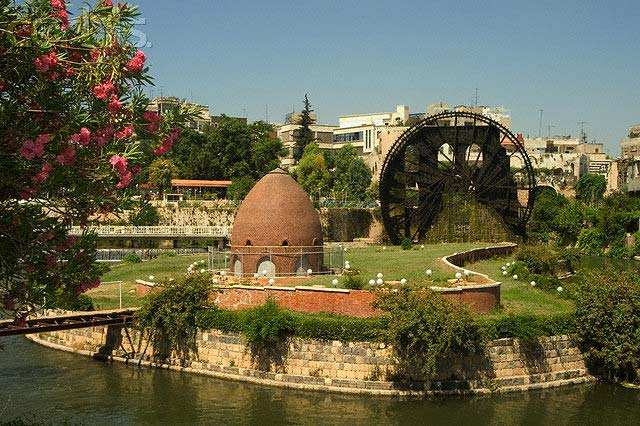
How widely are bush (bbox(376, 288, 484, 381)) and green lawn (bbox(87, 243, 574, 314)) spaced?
1.50 metres

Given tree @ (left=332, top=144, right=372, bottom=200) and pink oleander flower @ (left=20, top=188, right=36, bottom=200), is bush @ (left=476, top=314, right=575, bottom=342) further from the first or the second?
tree @ (left=332, top=144, right=372, bottom=200)

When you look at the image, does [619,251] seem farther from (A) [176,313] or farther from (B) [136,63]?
(B) [136,63]

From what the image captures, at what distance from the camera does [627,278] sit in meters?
25.5

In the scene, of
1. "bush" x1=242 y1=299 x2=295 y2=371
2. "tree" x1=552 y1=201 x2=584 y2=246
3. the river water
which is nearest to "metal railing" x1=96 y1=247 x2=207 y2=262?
"tree" x1=552 y1=201 x2=584 y2=246

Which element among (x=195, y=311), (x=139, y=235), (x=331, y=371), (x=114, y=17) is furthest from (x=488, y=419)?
(x=139, y=235)

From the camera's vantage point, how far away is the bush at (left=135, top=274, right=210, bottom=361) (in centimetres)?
2530

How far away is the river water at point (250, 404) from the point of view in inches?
820

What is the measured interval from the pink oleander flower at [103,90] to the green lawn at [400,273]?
50.7 feet

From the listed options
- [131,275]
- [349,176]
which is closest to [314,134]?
[349,176]

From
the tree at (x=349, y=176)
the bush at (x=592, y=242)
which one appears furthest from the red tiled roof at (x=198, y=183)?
the bush at (x=592, y=242)

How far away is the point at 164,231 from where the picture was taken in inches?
2411

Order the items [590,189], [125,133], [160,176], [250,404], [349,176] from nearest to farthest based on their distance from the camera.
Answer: [125,133], [250,404], [160,176], [590,189], [349,176]

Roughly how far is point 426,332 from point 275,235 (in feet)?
31.3

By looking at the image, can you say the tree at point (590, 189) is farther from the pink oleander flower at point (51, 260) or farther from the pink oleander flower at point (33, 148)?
the pink oleander flower at point (33, 148)
